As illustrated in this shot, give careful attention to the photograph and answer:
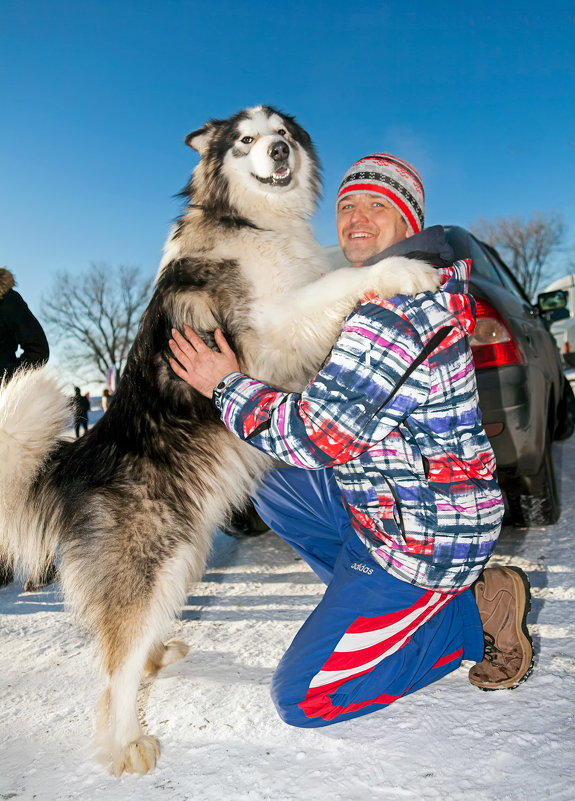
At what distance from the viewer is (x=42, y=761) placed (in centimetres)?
163

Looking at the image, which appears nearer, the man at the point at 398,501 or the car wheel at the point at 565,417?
the man at the point at 398,501

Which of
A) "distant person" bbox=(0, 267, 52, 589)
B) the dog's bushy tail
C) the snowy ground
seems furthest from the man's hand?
"distant person" bbox=(0, 267, 52, 589)

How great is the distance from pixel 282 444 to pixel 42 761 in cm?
122

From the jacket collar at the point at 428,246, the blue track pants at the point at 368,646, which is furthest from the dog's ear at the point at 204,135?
the blue track pants at the point at 368,646

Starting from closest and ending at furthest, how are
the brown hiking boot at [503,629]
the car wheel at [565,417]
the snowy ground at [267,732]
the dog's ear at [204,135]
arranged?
the snowy ground at [267,732]
the brown hiking boot at [503,629]
the dog's ear at [204,135]
the car wheel at [565,417]

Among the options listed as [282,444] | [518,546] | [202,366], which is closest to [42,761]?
[282,444]

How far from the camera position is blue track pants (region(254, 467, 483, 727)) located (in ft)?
5.36

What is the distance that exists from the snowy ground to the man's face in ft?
5.40

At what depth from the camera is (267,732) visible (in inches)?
65.4

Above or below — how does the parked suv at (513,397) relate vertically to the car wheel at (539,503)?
above

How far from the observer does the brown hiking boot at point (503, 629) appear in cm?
175

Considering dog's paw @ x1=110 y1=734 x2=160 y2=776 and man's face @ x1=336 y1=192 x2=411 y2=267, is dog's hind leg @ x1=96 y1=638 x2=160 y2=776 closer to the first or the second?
dog's paw @ x1=110 y1=734 x2=160 y2=776

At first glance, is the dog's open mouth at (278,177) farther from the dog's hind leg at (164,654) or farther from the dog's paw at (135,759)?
the dog's paw at (135,759)

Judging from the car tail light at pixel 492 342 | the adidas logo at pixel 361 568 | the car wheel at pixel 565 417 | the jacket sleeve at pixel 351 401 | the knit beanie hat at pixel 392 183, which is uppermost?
the knit beanie hat at pixel 392 183
